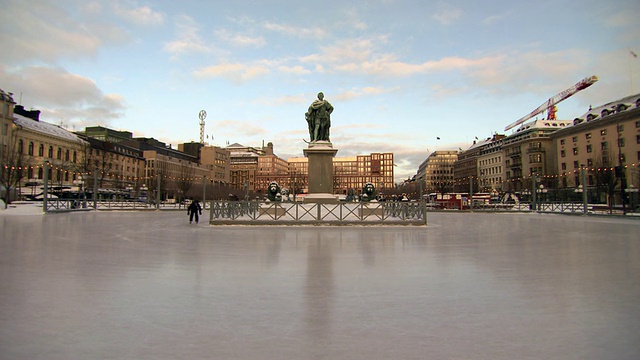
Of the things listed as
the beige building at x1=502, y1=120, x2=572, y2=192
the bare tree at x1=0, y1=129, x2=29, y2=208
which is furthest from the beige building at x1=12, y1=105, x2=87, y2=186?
the beige building at x1=502, y1=120, x2=572, y2=192

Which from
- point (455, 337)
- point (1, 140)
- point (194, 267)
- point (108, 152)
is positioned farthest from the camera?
point (108, 152)

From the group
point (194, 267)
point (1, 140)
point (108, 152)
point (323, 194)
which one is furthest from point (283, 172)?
point (194, 267)

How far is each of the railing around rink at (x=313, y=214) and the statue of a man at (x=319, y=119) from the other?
612 cm

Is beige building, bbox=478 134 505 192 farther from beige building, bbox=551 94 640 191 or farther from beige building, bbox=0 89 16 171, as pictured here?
beige building, bbox=0 89 16 171

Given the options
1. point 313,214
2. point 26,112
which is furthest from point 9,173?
point 313,214

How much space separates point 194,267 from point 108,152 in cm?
9321

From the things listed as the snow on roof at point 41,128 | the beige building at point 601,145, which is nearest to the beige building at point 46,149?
the snow on roof at point 41,128

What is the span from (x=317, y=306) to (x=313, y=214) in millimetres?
17108

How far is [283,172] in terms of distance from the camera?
18712 centimetres

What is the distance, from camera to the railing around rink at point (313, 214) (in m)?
21.2

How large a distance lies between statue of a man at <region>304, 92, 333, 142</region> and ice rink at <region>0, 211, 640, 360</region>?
18.1 metres

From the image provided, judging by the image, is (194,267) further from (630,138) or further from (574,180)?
(574,180)

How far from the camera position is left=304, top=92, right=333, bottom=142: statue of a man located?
88.6 ft

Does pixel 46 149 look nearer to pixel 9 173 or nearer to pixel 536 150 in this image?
pixel 9 173
